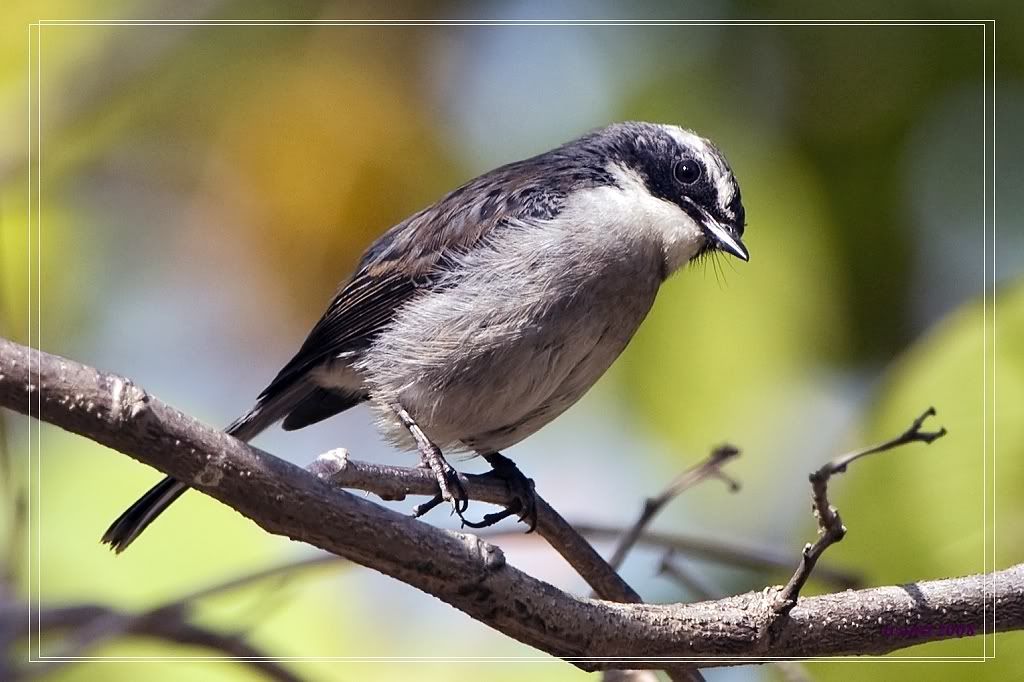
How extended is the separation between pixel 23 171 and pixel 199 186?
0.59m

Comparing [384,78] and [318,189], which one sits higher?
[384,78]

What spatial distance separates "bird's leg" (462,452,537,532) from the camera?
2646 millimetres

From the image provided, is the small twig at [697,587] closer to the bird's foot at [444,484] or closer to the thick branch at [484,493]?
the thick branch at [484,493]

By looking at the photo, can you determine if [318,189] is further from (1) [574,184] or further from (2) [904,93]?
(2) [904,93]

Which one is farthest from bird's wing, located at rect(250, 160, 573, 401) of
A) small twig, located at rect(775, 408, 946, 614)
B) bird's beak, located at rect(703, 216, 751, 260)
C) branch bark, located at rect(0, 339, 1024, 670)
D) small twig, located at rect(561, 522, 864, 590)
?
small twig, located at rect(775, 408, 946, 614)

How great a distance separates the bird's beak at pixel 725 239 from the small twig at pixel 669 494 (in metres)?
0.50

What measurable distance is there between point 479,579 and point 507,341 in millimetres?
835

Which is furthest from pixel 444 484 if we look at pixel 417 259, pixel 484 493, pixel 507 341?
pixel 417 259

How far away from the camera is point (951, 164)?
3119 mm

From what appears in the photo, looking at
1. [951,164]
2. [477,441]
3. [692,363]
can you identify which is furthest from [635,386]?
[951,164]

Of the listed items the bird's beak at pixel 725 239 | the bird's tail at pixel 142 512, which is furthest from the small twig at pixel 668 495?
the bird's tail at pixel 142 512

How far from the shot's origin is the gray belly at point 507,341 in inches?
102

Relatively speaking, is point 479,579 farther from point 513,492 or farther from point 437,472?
point 513,492

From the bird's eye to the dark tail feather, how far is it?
146 cm
